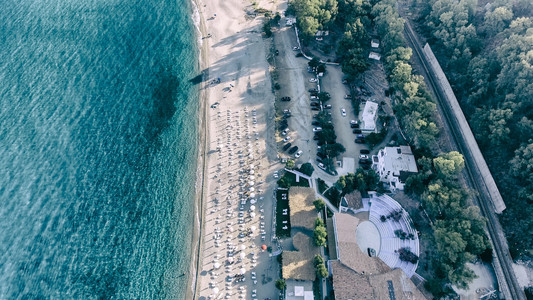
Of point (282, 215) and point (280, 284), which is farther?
point (282, 215)

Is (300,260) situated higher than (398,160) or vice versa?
(398,160)

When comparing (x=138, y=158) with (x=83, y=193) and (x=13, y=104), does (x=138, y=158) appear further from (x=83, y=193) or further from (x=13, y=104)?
(x=13, y=104)

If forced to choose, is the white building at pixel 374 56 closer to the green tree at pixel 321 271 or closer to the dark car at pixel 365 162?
the dark car at pixel 365 162

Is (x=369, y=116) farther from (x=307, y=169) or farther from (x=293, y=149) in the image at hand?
(x=307, y=169)

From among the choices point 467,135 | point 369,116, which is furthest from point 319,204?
point 467,135

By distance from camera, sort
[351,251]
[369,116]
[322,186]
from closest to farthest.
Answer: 1. [351,251]
2. [322,186]
3. [369,116]

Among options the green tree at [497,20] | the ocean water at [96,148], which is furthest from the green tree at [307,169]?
the green tree at [497,20]

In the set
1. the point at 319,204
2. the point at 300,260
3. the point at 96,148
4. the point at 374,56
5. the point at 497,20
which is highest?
the point at 497,20

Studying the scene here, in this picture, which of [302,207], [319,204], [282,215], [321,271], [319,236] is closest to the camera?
[321,271]
